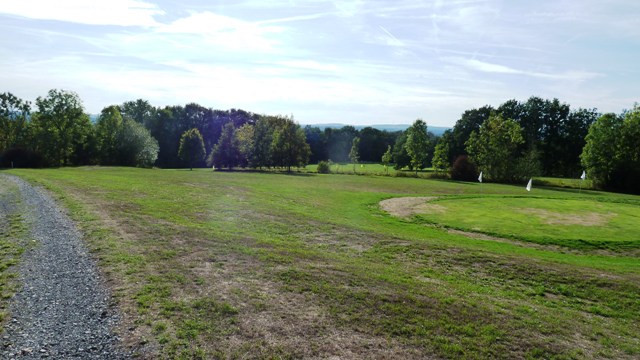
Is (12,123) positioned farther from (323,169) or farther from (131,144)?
(323,169)

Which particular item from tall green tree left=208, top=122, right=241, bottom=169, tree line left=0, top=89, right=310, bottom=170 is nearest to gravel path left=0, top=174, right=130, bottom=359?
tree line left=0, top=89, right=310, bottom=170

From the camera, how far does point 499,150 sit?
230 feet

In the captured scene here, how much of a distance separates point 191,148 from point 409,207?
222ft

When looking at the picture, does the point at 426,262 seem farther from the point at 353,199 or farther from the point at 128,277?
the point at 353,199

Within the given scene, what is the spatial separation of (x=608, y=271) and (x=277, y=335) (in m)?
13.6

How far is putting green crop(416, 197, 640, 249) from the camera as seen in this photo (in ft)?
70.0

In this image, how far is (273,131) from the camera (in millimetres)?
85312

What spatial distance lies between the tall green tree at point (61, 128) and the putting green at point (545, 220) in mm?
66373

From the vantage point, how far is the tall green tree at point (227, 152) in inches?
3351

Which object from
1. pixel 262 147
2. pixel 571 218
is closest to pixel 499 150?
pixel 262 147

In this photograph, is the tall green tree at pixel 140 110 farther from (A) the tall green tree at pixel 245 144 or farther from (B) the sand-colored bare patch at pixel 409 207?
(B) the sand-colored bare patch at pixel 409 207

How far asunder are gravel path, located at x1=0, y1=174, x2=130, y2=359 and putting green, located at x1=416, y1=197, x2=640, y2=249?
63.8ft

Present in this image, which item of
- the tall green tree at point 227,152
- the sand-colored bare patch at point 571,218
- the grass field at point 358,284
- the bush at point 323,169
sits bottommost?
the grass field at point 358,284

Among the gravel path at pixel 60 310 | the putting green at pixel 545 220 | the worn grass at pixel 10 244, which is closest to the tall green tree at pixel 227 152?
the putting green at pixel 545 220
